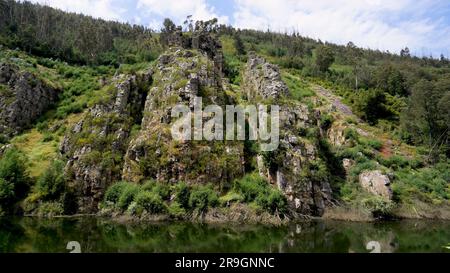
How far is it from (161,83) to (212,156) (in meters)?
15.2

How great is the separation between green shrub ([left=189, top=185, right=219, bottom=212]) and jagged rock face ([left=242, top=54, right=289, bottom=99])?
18886 mm

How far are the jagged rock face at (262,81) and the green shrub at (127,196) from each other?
23252 millimetres

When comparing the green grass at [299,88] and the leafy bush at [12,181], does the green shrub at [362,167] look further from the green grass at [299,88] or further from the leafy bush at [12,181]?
the leafy bush at [12,181]

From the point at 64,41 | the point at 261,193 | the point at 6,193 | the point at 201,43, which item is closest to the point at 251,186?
the point at 261,193

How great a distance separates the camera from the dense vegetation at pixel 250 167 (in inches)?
1623

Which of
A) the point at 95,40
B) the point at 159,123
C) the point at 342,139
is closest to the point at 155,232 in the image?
the point at 159,123

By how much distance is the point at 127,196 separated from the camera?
41281 millimetres

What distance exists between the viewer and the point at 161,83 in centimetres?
5322

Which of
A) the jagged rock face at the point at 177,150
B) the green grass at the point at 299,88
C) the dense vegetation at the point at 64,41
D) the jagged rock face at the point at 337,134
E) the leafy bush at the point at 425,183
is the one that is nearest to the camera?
the jagged rock face at the point at 177,150

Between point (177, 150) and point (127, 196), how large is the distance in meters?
7.79

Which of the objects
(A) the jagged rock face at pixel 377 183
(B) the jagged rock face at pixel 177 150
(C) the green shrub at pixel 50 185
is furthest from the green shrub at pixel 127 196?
(A) the jagged rock face at pixel 377 183

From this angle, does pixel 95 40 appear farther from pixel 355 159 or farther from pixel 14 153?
pixel 355 159
